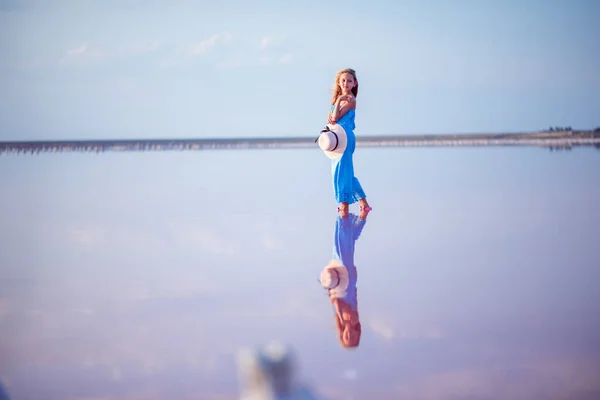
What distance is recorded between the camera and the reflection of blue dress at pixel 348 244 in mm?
3155

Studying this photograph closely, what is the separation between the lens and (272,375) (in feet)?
4.13

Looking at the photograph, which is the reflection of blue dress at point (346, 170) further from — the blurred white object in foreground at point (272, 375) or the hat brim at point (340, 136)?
the blurred white object in foreground at point (272, 375)

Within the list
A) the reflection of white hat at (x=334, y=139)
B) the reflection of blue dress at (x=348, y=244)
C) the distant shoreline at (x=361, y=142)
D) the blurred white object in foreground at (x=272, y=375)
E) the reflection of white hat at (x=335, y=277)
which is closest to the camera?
the blurred white object in foreground at (x=272, y=375)

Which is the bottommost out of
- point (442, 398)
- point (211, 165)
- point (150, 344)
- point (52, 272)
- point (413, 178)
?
point (442, 398)

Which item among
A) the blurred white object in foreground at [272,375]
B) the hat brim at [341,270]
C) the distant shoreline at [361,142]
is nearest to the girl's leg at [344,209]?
the hat brim at [341,270]

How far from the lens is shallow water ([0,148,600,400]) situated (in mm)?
2219

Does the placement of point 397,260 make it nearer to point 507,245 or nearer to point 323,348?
point 507,245

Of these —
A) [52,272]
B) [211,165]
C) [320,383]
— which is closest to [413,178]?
[211,165]

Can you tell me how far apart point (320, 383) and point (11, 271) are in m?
2.21

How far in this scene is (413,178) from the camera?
7.88 metres

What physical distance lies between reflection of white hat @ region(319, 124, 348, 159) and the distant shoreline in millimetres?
7223

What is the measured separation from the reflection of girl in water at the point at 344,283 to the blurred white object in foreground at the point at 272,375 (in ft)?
3.98

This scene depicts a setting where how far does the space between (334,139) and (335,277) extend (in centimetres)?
199

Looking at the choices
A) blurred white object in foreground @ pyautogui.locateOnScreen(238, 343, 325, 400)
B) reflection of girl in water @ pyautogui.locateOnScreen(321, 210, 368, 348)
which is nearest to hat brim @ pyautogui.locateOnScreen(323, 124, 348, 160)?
reflection of girl in water @ pyautogui.locateOnScreen(321, 210, 368, 348)
